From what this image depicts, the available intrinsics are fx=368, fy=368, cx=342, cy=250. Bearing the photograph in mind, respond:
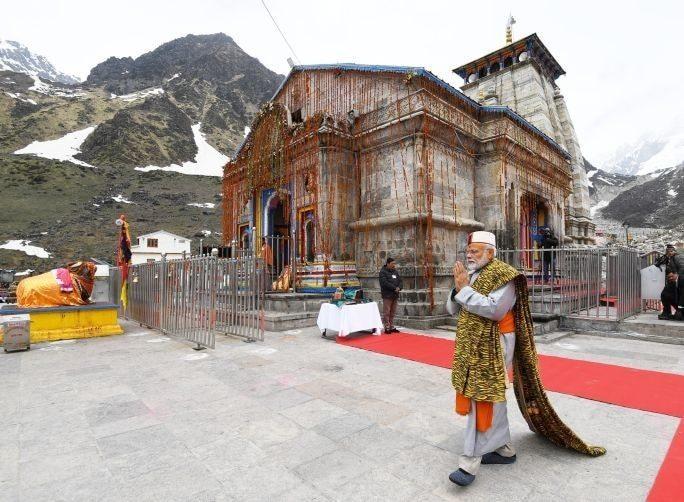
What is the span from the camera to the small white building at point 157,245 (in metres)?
43.6

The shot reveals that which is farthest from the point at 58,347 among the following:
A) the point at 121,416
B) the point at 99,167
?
the point at 99,167

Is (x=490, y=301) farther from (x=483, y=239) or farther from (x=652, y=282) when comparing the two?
(x=652, y=282)

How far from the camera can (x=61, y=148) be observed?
76.2 meters

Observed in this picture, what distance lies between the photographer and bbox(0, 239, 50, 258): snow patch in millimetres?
38344

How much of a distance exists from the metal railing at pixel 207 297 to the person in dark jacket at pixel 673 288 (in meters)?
9.28

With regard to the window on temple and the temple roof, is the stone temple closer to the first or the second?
the window on temple

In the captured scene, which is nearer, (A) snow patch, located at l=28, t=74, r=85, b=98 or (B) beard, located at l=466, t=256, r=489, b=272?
(B) beard, located at l=466, t=256, r=489, b=272

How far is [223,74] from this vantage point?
12350 centimetres

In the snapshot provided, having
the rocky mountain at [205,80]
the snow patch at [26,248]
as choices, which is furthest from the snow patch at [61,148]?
the snow patch at [26,248]

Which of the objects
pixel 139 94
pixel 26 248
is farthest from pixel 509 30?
pixel 139 94

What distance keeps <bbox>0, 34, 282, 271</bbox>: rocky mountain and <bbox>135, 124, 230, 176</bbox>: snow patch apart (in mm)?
233

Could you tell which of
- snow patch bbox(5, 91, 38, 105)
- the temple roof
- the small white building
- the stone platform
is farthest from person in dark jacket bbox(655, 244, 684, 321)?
snow patch bbox(5, 91, 38, 105)

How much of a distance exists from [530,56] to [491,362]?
21647 mm

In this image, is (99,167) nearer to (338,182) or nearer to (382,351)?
(338,182)
